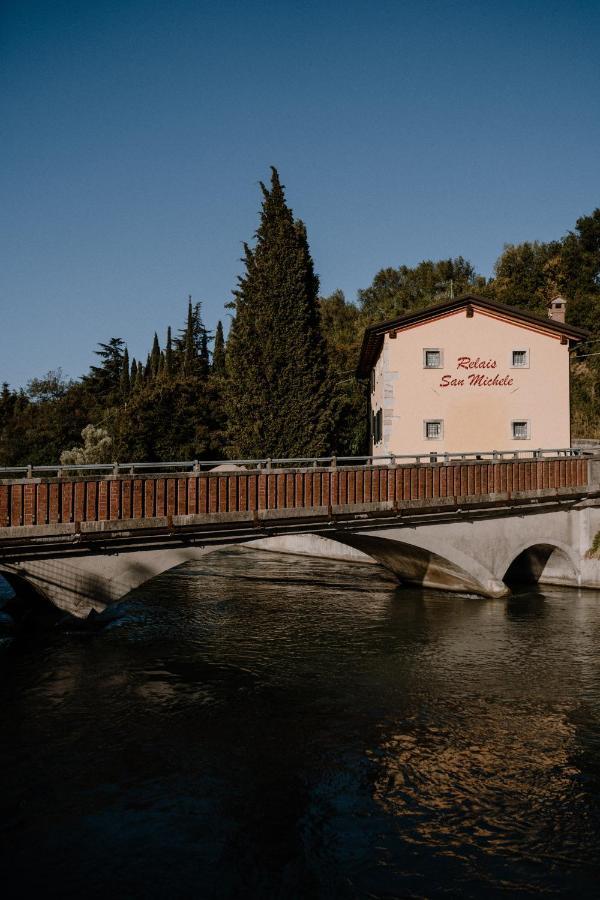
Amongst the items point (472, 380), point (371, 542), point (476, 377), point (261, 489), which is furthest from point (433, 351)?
point (261, 489)

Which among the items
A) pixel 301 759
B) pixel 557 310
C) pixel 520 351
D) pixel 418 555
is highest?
pixel 557 310

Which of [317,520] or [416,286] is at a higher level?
[416,286]

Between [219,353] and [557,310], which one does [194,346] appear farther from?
[557,310]

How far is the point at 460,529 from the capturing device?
1265 inches

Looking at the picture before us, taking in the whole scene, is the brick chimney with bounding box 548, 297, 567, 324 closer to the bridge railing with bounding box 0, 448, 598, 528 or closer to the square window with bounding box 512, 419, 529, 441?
the square window with bounding box 512, 419, 529, 441

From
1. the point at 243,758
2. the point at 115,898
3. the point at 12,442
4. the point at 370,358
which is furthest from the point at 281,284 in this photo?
the point at 12,442

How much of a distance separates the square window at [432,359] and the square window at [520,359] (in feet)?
14.1

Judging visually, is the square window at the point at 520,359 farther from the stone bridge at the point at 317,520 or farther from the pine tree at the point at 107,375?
the pine tree at the point at 107,375

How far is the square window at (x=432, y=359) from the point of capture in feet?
136

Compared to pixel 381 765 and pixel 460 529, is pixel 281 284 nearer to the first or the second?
pixel 460 529

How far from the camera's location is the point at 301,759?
1661 cm

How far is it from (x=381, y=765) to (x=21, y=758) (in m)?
8.04

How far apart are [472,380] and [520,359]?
3305 mm

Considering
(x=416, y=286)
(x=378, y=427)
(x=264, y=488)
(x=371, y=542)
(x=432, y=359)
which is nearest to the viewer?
(x=264, y=488)
